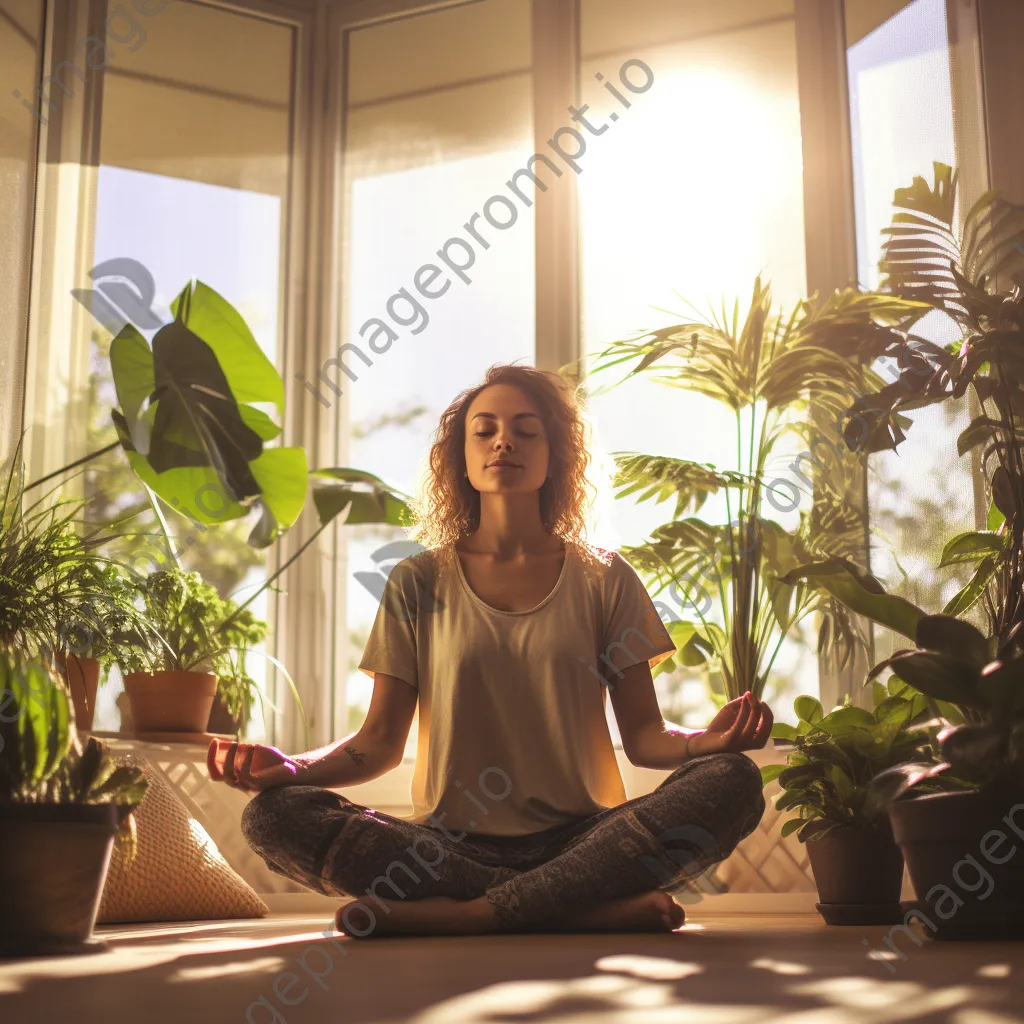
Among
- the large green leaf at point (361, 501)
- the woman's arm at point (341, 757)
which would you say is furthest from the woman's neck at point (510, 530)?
the large green leaf at point (361, 501)

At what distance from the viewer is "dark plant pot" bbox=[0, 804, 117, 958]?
49.6 inches

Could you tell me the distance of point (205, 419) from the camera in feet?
8.10

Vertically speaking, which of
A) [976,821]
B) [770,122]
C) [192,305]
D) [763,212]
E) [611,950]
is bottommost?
[611,950]

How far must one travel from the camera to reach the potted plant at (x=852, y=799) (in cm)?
206

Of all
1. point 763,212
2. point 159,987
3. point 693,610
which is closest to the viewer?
point 159,987

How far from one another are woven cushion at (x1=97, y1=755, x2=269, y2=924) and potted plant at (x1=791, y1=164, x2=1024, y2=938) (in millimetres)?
1245

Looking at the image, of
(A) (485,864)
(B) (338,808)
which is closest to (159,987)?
(B) (338,808)

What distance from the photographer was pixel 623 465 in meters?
2.64

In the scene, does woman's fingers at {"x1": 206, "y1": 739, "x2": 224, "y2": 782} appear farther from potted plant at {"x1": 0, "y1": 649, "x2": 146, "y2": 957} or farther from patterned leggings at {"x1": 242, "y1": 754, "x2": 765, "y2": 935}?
potted plant at {"x1": 0, "y1": 649, "x2": 146, "y2": 957}

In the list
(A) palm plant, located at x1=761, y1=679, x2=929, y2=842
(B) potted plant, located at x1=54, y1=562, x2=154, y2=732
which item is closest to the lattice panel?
(A) palm plant, located at x1=761, y1=679, x2=929, y2=842

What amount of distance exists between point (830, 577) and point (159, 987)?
4.22ft

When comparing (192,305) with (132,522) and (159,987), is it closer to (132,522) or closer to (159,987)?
(132,522)

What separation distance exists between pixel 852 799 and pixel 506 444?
855 millimetres

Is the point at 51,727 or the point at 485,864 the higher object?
the point at 51,727
